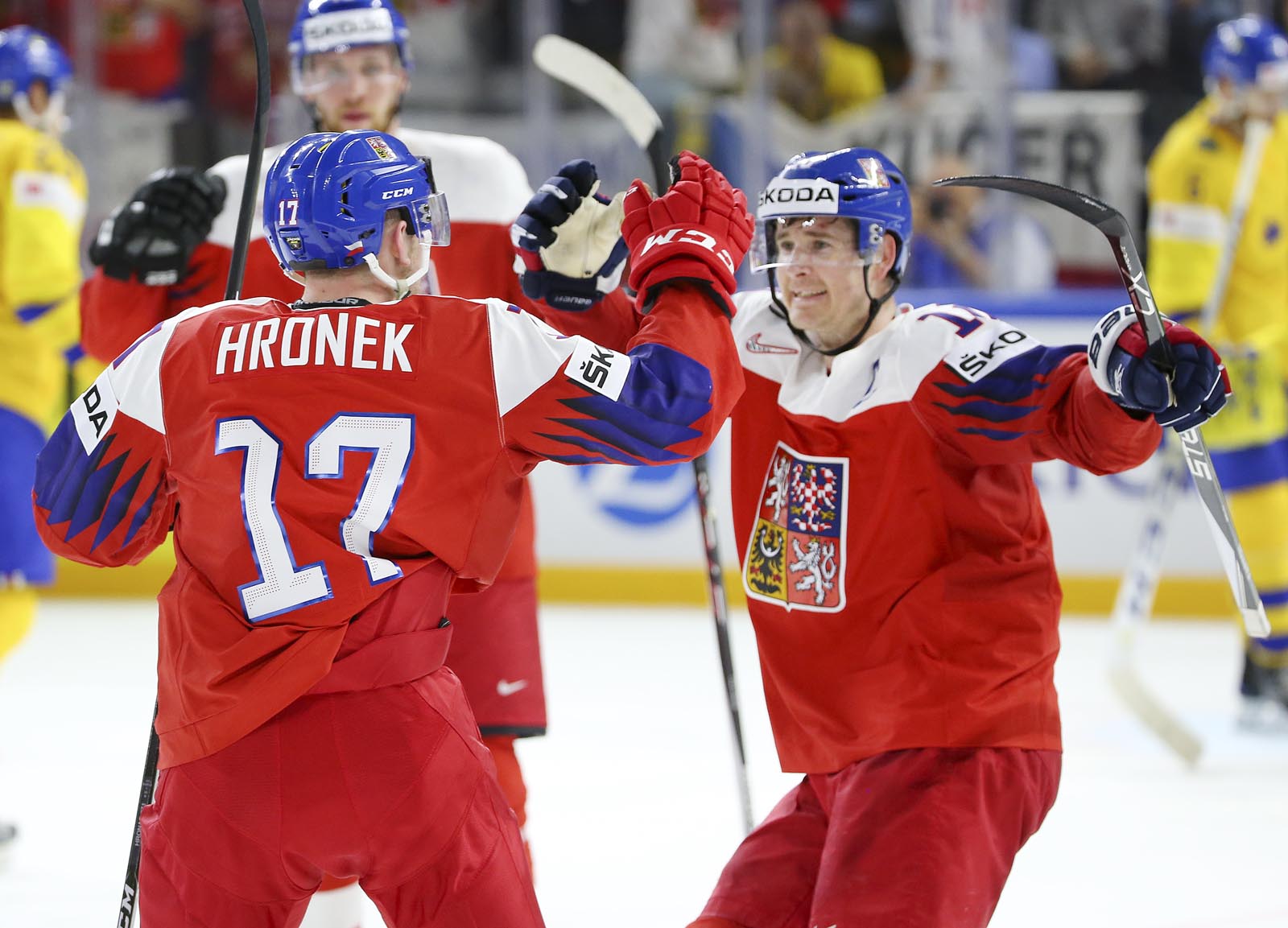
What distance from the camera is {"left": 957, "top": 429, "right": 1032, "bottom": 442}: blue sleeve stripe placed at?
226 centimetres

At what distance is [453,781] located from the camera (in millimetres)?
1916

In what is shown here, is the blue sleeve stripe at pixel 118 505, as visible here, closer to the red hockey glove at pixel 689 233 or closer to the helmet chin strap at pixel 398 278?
the helmet chin strap at pixel 398 278

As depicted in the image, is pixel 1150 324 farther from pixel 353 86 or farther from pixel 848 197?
pixel 353 86

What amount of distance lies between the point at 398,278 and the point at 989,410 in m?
0.77

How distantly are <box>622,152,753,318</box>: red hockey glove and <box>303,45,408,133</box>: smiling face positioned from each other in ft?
3.33

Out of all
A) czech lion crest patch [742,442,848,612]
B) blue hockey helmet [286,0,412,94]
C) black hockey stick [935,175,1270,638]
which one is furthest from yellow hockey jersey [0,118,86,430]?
black hockey stick [935,175,1270,638]

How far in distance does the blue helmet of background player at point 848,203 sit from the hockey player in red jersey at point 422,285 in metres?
0.71

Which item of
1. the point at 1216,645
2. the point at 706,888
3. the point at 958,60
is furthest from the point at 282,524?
the point at 958,60

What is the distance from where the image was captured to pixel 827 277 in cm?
246

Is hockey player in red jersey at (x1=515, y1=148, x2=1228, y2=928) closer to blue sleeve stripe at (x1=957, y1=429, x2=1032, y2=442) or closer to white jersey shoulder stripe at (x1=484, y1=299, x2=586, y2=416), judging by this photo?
blue sleeve stripe at (x1=957, y1=429, x2=1032, y2=442)

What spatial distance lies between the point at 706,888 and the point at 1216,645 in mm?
2906

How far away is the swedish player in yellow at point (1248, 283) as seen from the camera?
4.92 meters

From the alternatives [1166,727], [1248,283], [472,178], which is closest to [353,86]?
[472,178]

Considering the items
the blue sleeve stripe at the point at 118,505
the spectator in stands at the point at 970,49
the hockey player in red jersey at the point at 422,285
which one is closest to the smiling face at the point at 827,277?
the hockey player in red jersey at the point at 422,285
